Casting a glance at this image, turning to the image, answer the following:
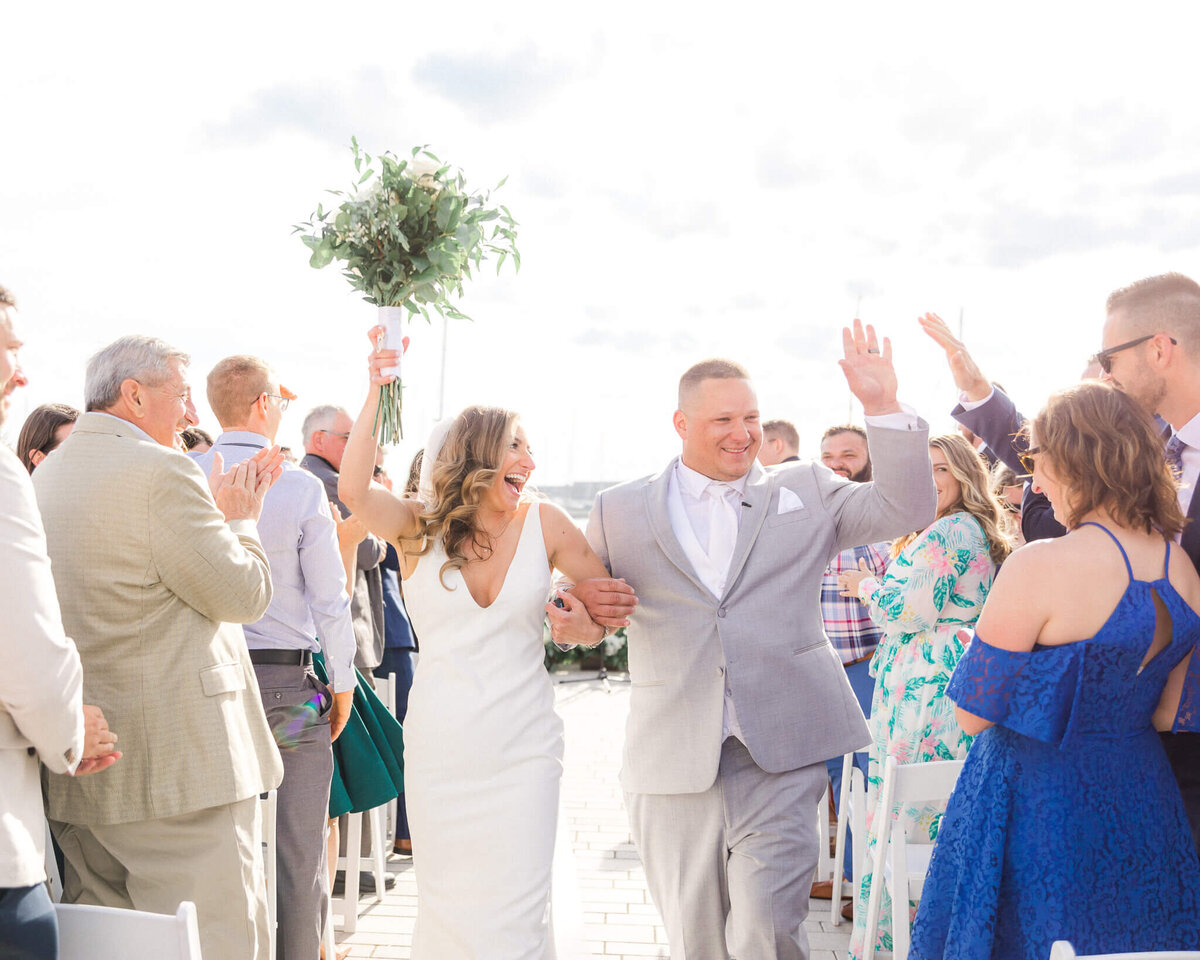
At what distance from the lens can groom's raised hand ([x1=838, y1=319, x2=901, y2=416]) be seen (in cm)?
307

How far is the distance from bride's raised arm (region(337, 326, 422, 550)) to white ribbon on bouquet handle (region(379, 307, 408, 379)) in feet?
0.10

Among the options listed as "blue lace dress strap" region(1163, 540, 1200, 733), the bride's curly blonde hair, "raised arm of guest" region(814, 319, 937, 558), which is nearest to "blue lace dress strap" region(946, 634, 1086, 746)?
"blue lace dress strap" region(1163, 540, 1200, 733)

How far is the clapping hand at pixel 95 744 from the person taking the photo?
240cm

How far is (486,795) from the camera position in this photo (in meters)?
3.13

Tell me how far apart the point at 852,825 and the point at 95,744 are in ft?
10.6

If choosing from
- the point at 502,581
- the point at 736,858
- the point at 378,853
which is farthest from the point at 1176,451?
the point at 378,853

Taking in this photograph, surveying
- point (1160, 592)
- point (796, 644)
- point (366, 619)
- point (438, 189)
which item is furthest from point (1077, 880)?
point (366, 619)

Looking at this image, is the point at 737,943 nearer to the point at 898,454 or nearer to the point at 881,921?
the point at 881,921

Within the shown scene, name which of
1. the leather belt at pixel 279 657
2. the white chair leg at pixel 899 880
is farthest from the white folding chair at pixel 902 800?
the leather belt at pixel 279 657

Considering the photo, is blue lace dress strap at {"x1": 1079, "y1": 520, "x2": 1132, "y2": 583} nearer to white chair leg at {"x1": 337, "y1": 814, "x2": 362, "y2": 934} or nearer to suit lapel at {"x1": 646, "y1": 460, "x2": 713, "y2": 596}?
suit lapel at {"x1": 646, "y1": 460, "x2": 713, "y2": 596}

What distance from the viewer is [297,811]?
3.71 m

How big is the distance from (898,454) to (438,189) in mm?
1731

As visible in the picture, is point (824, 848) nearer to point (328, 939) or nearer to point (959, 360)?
point (328, 939)

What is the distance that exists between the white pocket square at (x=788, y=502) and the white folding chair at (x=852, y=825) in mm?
1690
